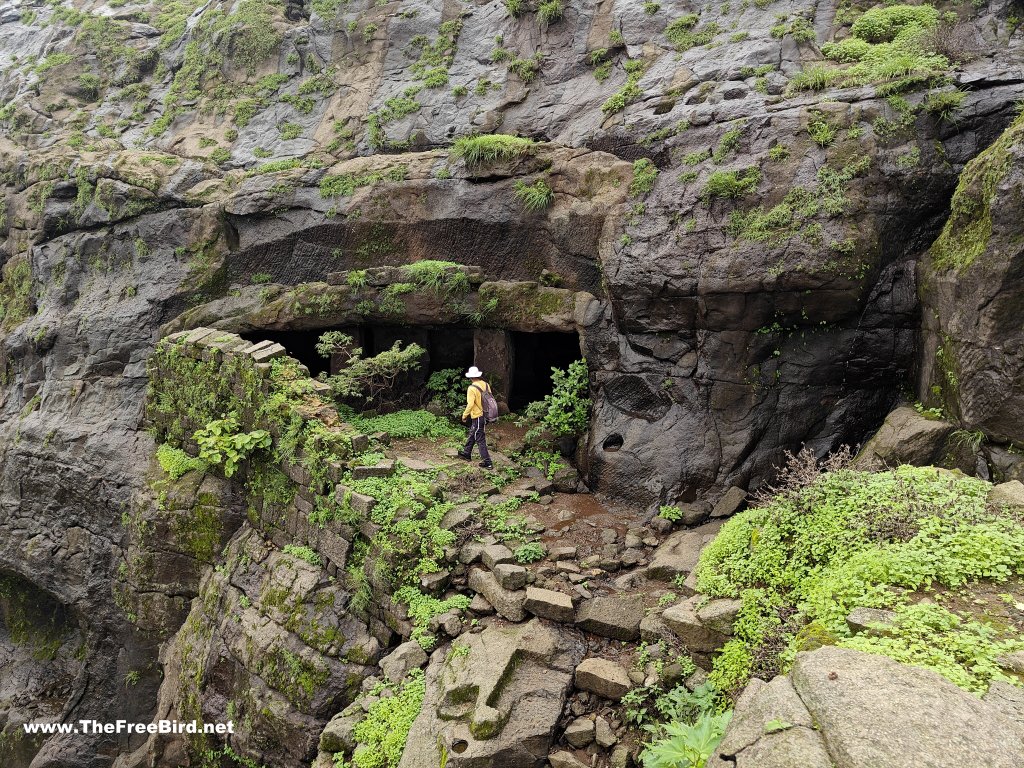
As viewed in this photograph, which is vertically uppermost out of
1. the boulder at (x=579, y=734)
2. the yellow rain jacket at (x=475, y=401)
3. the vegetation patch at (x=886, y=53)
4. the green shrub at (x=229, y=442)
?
the vegetation patch at (x=886, y=53)

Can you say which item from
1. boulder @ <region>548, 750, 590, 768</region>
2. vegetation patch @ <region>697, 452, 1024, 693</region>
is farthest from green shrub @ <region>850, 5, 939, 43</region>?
boulder @ <region>548, 750, 590, 768</region>

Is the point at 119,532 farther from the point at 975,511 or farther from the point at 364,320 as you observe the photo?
the point at 975,511

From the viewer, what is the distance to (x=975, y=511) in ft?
17.6

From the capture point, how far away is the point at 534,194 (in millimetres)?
12602

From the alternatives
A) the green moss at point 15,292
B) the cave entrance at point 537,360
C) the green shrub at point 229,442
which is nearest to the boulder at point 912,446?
the cave entrance at point 537,360

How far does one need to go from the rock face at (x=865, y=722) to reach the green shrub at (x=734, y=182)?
7599 millimetres

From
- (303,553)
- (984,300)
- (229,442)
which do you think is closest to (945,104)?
(984,300)

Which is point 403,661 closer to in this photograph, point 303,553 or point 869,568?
point 303,553

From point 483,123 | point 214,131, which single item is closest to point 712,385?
point 483,123

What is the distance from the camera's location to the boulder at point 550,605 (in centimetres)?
689

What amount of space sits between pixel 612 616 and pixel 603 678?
2.70 ft

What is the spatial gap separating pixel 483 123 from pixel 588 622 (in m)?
12.2

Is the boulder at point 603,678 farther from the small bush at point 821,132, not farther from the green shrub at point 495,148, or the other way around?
the green shrub at point 495,148

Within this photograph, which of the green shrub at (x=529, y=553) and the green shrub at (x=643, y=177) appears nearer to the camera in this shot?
the green shrub at (x=529, y=553)
